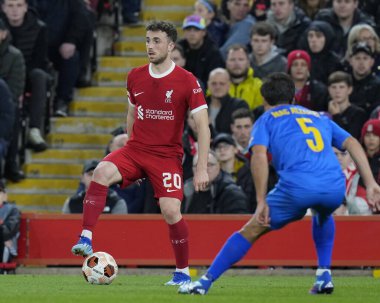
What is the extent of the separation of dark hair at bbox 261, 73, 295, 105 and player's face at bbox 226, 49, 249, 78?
23.4ft

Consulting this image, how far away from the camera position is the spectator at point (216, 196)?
55.3 feet

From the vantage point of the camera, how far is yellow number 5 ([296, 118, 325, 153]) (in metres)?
11.5

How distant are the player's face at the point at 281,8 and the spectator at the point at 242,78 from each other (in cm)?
130

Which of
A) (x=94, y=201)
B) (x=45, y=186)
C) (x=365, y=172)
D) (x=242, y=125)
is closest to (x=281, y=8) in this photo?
(x=242, y=125)

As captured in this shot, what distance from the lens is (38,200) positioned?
19656 millimetres

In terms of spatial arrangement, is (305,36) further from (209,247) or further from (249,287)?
(249,287)

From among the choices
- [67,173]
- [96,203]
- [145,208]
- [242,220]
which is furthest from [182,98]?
[67,173]

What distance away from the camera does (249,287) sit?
13078mm

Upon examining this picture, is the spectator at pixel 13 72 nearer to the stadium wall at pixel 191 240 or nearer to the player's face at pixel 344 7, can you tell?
the stadium wall at pixel 191 240

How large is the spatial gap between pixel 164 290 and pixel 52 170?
811cm

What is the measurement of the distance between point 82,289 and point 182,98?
2093 mm

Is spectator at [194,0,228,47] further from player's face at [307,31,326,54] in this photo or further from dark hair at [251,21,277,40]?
player's face at [307,31,326,54]

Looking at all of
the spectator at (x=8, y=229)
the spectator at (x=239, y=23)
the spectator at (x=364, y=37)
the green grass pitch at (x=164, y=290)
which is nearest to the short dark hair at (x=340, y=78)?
the spectator at (x=364, y=37)

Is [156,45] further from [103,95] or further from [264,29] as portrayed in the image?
[103,95]
